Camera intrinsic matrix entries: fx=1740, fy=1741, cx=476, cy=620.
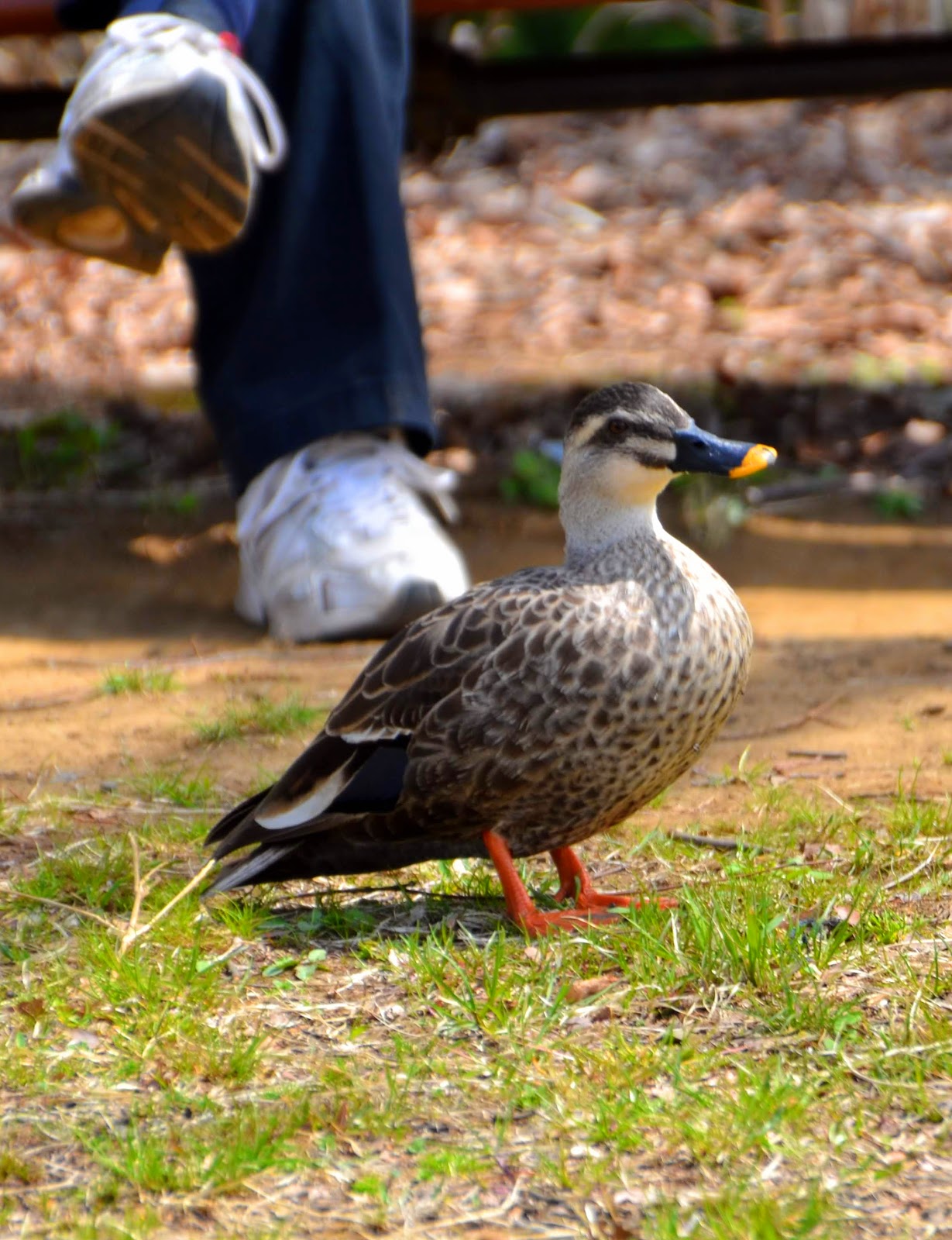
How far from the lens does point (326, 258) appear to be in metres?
4.50

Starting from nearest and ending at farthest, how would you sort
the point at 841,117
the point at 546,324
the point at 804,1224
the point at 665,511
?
the point at 804,1224 < the point at 665,511 < the point at 546,324 < the point at 841,117

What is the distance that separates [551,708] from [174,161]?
5.83 ft

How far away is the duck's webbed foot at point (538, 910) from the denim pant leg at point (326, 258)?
83.8 inches

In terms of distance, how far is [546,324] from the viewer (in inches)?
309

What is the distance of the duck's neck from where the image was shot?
8.76ft

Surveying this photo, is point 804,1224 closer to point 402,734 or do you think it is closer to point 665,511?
point 402,734

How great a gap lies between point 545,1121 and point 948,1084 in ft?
1.56

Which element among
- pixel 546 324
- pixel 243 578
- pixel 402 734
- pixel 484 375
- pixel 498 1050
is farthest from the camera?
pixel 546 324

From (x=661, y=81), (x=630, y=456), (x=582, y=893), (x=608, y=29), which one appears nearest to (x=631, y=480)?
(x=630, y=456)

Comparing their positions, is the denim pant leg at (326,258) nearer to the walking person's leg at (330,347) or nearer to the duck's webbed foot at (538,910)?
the walking person's leg at (330,347)

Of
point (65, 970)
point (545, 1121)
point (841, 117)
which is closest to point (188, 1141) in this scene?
point (545, 1121)

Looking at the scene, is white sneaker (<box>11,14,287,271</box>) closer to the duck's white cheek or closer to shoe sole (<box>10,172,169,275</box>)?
shoe sole (<box>10,172,169,275</box>)

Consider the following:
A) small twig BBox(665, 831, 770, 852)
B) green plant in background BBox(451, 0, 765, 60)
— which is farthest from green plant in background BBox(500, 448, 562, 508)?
green plant in background BBox(451, 0, 765, 60)

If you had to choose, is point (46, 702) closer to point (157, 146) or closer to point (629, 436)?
point (157, 146)
